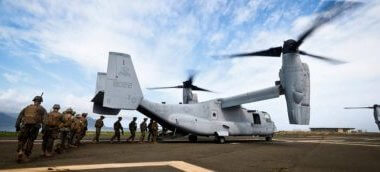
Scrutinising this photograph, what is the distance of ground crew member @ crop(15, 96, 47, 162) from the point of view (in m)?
8.84

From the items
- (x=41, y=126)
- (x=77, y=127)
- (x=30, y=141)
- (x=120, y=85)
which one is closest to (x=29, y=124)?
(x=30, y=141)

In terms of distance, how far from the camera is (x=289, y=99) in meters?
16.6

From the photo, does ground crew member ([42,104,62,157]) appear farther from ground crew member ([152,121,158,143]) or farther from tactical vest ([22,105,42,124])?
ground crew member ([152,121,158,143])

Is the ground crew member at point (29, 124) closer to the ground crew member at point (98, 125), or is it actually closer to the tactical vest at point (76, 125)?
the tactical vest at point (76, 125)

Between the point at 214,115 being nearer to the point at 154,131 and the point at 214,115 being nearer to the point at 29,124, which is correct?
the point at 154,131

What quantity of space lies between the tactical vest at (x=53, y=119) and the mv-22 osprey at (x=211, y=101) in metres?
4.32

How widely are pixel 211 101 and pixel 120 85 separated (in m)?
7.47

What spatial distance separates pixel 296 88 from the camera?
16.7 meters

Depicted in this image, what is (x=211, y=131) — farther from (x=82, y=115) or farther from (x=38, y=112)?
(x=38, y=112)

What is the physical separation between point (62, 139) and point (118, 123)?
305 inches

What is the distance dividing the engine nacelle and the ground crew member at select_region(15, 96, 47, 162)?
12.2 metres

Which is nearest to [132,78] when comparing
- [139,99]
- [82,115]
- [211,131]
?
[139,99]

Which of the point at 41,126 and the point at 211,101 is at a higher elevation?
the point at 211,101

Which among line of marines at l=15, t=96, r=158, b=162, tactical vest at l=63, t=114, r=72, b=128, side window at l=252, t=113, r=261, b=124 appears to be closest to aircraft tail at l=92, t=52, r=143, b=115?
line of marines at l=15, t=96, r=158, b=162
